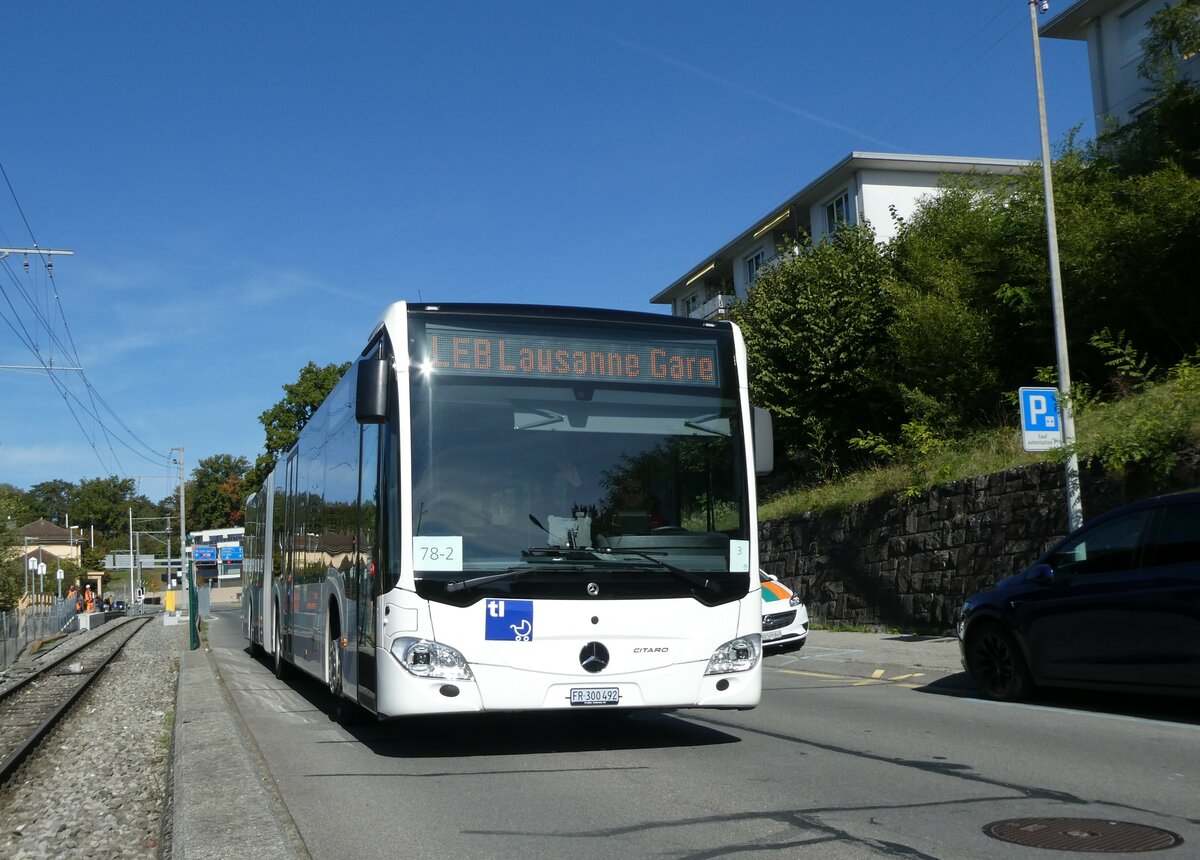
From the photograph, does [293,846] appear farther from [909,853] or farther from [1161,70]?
[1161,70]

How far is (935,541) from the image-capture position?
19.5 meters

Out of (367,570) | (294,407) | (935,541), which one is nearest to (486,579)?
(367,570)

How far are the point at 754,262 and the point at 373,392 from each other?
42.6 meters

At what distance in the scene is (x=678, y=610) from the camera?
27.5 ft

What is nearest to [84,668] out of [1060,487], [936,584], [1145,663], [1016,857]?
[936,584]

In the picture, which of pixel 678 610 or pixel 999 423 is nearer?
pixel 678 610

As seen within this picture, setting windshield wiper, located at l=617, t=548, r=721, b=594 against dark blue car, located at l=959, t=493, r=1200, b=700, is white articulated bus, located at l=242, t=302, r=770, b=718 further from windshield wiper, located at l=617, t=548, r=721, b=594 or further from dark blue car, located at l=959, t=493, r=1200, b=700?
dark blue car, located at l=959, t=493, r=1200, b=700

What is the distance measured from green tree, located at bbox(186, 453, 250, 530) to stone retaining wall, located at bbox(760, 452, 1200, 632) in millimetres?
100584

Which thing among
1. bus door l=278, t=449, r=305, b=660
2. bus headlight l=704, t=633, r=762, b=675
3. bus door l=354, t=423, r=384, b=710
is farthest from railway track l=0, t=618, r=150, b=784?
bus headlight l=704, t=633, r=762, b=675

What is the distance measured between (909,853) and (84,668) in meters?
24.0

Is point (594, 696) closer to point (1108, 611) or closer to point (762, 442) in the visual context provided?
point (762, 442)

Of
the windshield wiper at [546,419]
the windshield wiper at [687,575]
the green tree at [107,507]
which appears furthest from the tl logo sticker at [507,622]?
the green tree at [107,507]

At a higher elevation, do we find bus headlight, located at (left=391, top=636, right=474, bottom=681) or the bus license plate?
bus headlight, located at (left=391, top=636, right=474, bottom=681)

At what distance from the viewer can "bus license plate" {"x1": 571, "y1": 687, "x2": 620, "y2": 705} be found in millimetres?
8117
